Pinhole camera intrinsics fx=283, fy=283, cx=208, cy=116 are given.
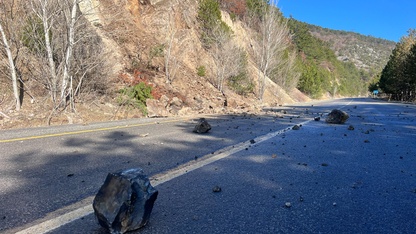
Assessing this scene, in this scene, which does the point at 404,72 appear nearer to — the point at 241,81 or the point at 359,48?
the point at 241,81

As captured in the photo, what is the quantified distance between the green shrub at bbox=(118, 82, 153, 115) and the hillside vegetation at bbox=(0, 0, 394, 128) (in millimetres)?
52

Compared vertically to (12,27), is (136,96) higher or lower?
lower

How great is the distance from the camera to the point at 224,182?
3.25m

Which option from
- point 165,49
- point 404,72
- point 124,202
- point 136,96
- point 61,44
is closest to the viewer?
point 124,202

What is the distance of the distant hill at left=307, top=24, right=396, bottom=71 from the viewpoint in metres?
169

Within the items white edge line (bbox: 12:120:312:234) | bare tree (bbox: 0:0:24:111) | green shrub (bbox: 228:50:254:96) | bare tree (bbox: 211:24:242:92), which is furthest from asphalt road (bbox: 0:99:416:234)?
green shrub (bbox: 228:50:254:96)

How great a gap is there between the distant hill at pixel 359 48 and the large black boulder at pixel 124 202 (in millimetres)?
179742

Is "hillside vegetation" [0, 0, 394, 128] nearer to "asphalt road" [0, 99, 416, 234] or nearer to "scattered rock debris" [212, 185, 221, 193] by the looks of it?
"asphalt road" [0, 99, 416, 234]

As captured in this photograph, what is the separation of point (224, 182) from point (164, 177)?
2.41ft

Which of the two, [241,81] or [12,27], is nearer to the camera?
[12,27]

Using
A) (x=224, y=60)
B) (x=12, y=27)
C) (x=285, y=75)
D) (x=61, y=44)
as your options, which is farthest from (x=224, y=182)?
(x=285, y=75)

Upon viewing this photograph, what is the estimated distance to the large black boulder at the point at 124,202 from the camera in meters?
2.01

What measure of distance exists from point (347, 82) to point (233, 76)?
112 m

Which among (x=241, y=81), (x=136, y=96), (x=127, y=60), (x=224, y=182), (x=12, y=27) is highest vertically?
(x=12, y=27)
